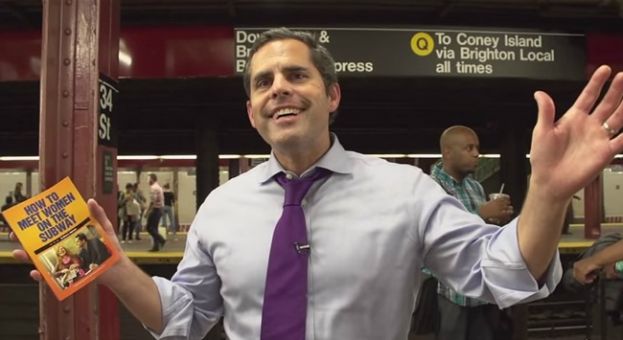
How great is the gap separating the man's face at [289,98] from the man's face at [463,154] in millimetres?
1871

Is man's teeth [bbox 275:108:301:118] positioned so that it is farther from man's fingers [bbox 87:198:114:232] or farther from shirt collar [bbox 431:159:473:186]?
shirt collar [bbox 431:159:473:186]

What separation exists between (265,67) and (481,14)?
13.8ft

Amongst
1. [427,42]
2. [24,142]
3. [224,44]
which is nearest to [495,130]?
[427,42]

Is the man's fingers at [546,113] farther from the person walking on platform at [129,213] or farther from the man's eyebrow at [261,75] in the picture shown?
the person walking on platform at [129,213]

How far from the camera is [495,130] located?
760cm

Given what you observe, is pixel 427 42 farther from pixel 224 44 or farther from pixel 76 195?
pixel 76 195

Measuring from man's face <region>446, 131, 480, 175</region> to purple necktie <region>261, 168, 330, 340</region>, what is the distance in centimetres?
203

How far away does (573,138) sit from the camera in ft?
3.45

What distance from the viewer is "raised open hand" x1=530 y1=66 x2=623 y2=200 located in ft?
3.35

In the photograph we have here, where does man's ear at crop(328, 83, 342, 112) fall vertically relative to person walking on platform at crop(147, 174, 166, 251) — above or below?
above

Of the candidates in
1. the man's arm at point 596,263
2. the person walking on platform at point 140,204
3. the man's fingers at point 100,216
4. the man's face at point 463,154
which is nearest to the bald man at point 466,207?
the man's face at point 463,154

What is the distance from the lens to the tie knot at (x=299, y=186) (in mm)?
1395

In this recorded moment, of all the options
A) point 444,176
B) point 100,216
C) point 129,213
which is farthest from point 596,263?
point 129,213

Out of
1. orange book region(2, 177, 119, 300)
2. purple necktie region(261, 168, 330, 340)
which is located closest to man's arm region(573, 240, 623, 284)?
purple necktie region(261, 168, 330, 340)
